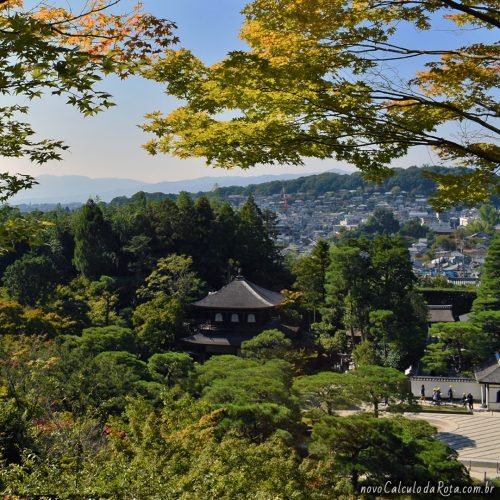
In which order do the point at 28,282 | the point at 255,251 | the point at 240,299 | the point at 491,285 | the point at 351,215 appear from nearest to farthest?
the point at 28,282, the point at 240,299, the point at 491,285, the point at 255,251, the point at 351,215

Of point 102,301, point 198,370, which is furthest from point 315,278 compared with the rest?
point 198,370

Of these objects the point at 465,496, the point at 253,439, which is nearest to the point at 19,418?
the point at 253,439

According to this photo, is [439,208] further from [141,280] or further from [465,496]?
[141,280]

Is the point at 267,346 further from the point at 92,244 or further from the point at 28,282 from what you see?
the point at 92,244

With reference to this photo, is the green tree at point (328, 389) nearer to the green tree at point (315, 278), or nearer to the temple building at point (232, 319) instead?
the temple building at point (232, 319)

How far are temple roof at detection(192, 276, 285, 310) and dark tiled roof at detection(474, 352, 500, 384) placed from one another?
7.59 meters

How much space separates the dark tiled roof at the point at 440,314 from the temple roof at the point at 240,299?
846 cm

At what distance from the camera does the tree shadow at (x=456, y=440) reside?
1540 centimetres

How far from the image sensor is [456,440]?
15773 mm

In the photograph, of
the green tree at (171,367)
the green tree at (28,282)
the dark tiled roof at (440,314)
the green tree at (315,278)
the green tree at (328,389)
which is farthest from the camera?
the dark tiled roof at (440,314)

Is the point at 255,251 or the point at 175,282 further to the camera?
the point at 255,251

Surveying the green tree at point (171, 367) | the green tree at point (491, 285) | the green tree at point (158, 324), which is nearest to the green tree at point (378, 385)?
the green tree at point (171, 367)

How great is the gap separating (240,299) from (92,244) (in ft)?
27.8

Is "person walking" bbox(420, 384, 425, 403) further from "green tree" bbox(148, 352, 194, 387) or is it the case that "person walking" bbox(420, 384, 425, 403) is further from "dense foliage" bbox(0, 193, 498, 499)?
"green tree" bbox(148, 352, 194, 387)
